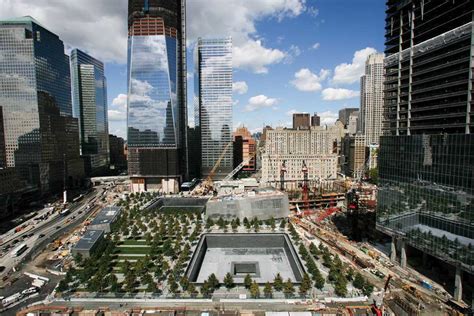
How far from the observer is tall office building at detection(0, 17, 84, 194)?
117m

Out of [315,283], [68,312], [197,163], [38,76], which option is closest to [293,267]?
[315,283]

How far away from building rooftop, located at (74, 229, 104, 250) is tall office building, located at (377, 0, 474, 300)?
7147 centimetres

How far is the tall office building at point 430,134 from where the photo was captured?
42344mm

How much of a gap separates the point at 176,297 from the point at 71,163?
134m

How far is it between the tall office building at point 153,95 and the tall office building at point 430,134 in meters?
95.4

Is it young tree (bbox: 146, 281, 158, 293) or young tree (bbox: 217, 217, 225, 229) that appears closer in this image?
young tree (bbox: 146, 281, 158, 293)

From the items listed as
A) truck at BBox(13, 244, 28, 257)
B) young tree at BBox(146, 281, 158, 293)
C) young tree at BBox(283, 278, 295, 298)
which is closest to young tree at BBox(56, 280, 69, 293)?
young tree at BBox(146, 281, 158, 293)

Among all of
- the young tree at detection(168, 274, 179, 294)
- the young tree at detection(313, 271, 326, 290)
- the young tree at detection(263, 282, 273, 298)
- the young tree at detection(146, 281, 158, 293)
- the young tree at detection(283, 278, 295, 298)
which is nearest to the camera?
the young tree at detection(263, 282, 273, 298)

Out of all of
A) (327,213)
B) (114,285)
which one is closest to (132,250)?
(114,285)

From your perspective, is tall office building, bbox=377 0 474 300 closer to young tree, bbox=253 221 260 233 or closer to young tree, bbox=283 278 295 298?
young tree, bbox=283 278 295 298

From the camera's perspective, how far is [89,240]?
66438mm

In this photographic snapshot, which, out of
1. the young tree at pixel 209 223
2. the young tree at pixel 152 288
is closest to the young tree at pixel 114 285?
the young tree at pixel 152 288

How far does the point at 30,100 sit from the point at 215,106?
9172 cm

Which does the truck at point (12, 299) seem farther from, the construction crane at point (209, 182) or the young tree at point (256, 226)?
the construction crane at point (209, 182)
